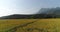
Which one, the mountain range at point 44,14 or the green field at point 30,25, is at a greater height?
the mountain range at point 44,14

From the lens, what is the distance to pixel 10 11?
2000mm

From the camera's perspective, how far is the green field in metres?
1.90

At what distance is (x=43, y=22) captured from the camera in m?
1.94

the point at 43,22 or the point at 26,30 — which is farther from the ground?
the point at 43,22

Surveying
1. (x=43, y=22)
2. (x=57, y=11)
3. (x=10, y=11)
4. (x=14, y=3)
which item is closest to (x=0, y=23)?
(x=10, y=11)

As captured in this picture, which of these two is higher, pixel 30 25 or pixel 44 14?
pixel 44 14

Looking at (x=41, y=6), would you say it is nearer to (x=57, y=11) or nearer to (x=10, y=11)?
(x=57, y=11)

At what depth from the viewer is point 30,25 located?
6.37 feet

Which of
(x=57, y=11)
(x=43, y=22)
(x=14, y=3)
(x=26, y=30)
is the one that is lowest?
(x=26, y=30)

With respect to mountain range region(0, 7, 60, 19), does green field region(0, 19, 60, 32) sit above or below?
below

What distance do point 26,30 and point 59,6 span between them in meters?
0.65

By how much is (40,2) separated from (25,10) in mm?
277

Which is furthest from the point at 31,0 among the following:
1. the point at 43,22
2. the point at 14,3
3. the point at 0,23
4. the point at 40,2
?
the point at 0,23

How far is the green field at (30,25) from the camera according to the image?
1902 mm
